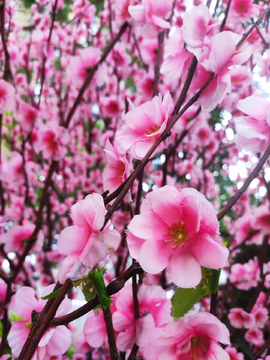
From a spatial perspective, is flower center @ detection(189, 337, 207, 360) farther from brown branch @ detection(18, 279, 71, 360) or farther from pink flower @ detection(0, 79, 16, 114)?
pink flower @ detection(0, 79, 16, 114)

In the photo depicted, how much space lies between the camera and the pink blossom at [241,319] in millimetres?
726

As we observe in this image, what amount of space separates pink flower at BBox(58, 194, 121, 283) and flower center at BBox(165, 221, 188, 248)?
0.05 metres

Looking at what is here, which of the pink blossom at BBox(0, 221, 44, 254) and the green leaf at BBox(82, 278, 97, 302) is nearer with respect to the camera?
the green leaf at BBox(82, 278, 97, 302)

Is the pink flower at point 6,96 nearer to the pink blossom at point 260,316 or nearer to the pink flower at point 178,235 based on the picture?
the pink flower at point 178,235

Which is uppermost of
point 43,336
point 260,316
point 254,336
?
point 43,336

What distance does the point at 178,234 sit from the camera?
0.28 m

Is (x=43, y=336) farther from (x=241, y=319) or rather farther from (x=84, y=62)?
(x=84, y=62)

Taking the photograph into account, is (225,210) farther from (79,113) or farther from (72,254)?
(79,113)

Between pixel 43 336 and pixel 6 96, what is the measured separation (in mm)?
663

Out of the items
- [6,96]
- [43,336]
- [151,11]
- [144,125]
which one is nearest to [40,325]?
[43,336]

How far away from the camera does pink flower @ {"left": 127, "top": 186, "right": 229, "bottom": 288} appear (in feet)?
0.84

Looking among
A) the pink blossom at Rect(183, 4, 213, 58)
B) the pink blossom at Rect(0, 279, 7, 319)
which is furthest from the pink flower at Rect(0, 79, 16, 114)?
the pink blossom at Rect(183, 4, 213, 58)

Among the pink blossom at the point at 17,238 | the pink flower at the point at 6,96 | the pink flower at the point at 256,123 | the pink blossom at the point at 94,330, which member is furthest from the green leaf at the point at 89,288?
the pink flower at the point at 6,96

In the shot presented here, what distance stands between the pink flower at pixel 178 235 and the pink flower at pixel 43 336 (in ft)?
0.45
